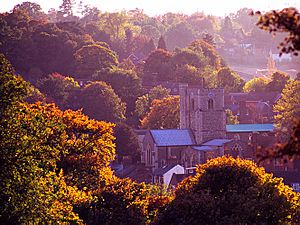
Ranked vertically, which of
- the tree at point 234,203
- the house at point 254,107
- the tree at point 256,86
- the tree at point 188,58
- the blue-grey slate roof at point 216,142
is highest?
the tree at point 234,203

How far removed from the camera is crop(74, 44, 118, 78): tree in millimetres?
125000

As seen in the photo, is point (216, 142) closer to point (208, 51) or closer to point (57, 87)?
point (57, 87)

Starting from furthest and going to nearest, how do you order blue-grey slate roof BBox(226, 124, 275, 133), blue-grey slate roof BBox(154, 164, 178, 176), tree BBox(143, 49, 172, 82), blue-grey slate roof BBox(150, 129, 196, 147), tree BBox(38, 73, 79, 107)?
tree BBox(143, 49, 172, 82), tree BBox(38, 73, 79, 107), blue-grey slate roof BBox(226, 124, 275, 133), blue-grey slate roof BBox(150, 129, 196, 147), blue-grey slate roof BBox(154, 164, 178, 176)

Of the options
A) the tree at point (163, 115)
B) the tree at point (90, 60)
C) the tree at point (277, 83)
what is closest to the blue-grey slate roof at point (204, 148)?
the tree at point (163, 115)

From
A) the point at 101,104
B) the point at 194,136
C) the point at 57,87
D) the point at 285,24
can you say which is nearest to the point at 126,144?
the point at 194,136

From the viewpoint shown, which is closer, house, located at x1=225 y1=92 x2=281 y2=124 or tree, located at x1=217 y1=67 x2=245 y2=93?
house, located at x1=225 y1=92 x2=281 y2=124

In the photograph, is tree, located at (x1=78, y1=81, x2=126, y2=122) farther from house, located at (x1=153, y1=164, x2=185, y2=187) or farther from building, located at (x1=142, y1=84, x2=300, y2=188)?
house, located at (x1=153, y1=164, x2=185, y2=187)

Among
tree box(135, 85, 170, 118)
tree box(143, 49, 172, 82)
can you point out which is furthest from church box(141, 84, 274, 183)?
tree box(143, 49, 172, 82)

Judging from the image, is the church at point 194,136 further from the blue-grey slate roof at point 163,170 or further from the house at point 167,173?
the house at point 167,173

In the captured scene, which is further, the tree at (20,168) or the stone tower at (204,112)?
the stone tower at (204,112)

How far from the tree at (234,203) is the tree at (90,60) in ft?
276

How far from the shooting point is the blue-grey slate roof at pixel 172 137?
85.9 m

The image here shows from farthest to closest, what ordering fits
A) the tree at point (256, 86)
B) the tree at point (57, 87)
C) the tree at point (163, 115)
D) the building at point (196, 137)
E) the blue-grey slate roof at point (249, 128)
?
the tree at point (256, 86) → the tree at point (57, 87) → the tree at point (163, 115) → the blue-grey slate roof at point (249, 128) → the building at point (196, 137)

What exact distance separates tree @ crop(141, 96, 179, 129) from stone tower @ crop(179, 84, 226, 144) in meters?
13.4
